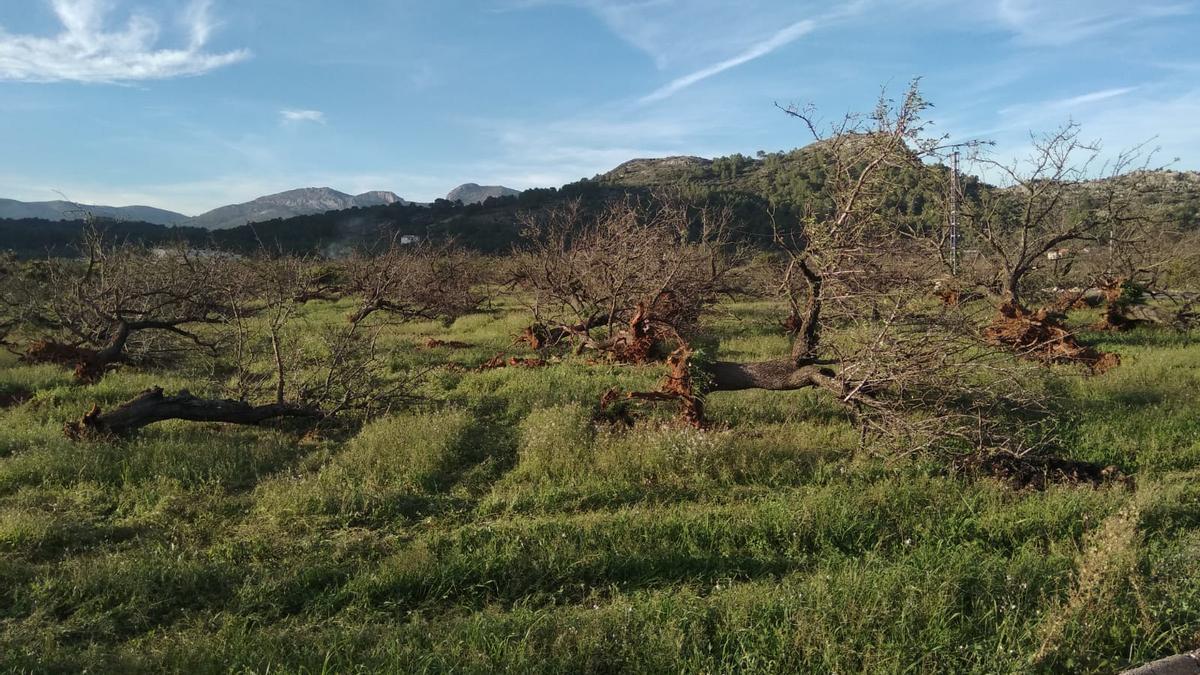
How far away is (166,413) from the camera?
6980mm

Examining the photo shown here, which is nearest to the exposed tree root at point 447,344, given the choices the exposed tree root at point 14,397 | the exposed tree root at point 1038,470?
the exposed tree root at point 14,397

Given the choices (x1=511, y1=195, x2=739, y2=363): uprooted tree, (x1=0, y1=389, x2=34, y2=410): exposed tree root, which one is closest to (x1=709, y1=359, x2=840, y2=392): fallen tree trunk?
(x1=511, y1=195, x2=739, y2=363): uprooted tree

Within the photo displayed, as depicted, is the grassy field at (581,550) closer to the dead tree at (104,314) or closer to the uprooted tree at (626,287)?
the dead tree at (104,314)

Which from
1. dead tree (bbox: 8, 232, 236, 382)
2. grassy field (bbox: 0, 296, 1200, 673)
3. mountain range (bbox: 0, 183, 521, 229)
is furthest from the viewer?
mountain range (bbox: 0, 183, 521, 229)

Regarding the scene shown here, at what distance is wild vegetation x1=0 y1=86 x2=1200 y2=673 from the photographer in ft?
11.1

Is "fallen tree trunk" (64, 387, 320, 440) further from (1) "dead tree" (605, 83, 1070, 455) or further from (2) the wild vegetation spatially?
(1) "dead tree" (605, 83, 1070, 455)

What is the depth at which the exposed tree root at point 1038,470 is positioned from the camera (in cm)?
557

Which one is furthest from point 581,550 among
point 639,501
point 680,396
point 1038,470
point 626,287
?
point 626,287

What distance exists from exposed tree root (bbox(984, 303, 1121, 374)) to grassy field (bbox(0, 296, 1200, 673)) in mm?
2956

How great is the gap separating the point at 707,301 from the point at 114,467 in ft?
38.3

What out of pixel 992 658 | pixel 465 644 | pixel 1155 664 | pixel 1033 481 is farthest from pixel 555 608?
pixel 1033 481

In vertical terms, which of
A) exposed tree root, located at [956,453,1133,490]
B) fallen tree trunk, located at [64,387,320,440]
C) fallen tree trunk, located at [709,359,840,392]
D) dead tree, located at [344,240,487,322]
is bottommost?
exposed tree root, located at [956,453,1133,490]

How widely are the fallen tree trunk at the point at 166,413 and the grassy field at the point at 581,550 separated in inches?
8.1

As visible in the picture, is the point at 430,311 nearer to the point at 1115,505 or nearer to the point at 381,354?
the point at 381,354
